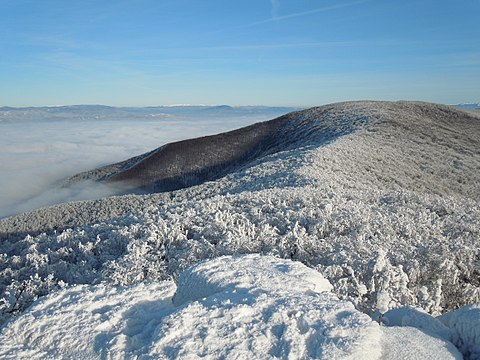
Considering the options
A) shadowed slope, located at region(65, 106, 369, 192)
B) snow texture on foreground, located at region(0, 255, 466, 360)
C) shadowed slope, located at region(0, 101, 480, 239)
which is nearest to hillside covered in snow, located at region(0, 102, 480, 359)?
snow texture on foreground, located at region(0, 255, 466, 360)

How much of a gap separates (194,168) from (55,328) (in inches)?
1471

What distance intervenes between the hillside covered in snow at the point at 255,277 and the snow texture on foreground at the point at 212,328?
1cm

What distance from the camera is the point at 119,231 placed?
8.91 meters

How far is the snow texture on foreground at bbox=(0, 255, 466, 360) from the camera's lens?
11.1 feet

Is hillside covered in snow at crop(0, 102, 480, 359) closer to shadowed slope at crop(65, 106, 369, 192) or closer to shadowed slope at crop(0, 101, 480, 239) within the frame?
shadowed slope at crop(0, 101, 480, 239)

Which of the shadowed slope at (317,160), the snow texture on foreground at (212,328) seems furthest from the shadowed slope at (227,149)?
the snow texture on foreground at (212,328)

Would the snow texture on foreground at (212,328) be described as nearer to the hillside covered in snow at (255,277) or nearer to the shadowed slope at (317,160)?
the hillside covered in snow at (255,277)

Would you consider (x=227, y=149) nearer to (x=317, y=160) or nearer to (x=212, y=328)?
(x=317, y=160)

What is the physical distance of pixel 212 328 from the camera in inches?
141

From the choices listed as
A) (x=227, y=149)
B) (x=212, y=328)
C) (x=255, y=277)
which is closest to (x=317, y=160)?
(x=255, y=277)

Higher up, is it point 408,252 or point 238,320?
point 238,320

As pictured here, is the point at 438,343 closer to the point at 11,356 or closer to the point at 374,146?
the point at 11,356

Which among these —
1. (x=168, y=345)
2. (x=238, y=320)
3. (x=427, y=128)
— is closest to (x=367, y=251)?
(x=238, y=320)

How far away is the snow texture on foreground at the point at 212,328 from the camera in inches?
133
